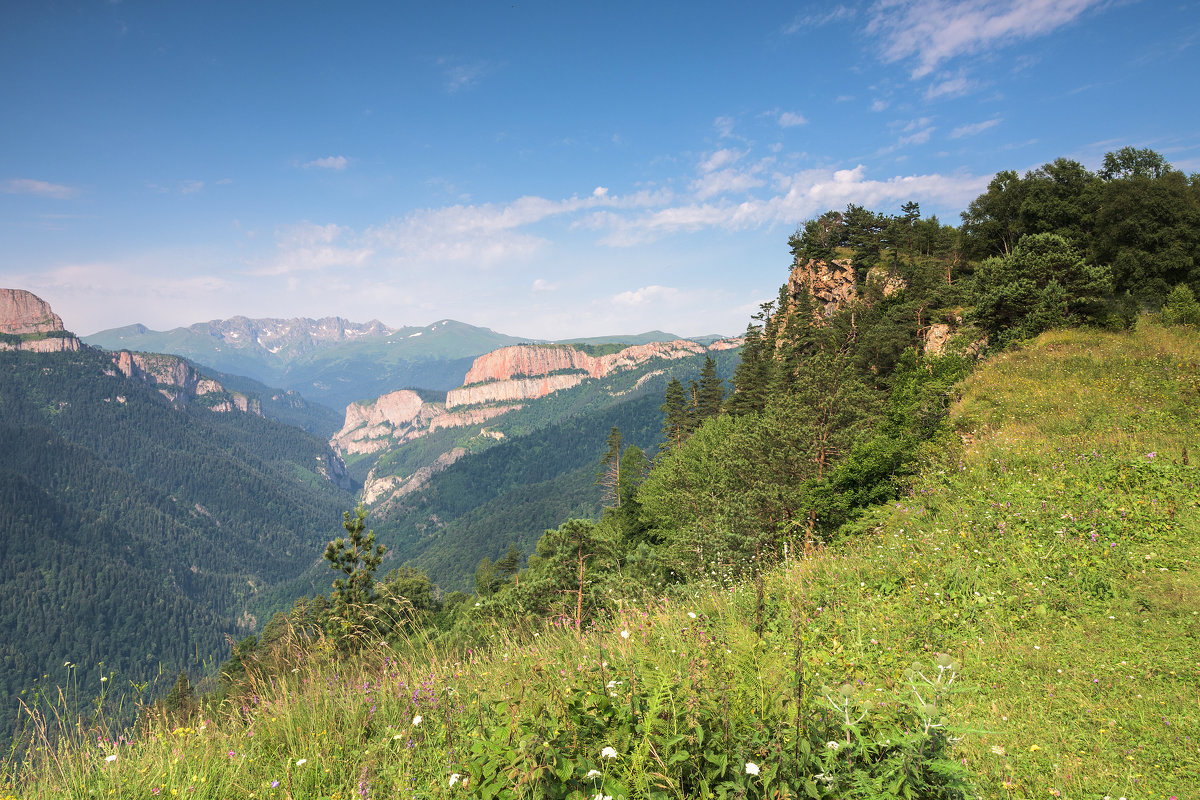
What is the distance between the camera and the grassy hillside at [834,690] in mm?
2412

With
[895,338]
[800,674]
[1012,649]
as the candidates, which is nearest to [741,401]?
[895,338]

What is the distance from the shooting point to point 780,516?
58.1 feet

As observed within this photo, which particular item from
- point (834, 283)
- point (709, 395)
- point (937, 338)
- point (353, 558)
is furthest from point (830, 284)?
point (353, 558)

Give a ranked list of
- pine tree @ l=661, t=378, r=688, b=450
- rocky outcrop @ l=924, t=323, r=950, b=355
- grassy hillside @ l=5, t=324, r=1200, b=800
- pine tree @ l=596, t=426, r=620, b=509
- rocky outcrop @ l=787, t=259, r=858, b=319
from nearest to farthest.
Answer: grassy hillside @ l=5, t=324, r=1200, b=800 → rocky outcrop @ l=924, t=323, r=950, b=355 → rocky outcrop @ l=787, t=259, r=858, b=319 → pine tree @ l=661, t=378, r=688, b=450 → pine tree @ l=596, t=426, r=620, b=509

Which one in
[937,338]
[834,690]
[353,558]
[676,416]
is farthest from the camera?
[676,416]

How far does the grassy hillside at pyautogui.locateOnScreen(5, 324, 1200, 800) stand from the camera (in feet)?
7.91

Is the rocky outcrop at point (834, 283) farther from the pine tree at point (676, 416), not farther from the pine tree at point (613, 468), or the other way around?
the pine tree at point (613, 468)

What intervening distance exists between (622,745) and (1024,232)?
133ft

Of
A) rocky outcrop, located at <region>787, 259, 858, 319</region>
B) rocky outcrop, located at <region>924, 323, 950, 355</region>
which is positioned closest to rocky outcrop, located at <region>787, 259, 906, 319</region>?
rocky outcrop, located at <region>787, 259, 858, 319</region>

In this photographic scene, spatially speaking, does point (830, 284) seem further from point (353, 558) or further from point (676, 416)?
point (353, 558)

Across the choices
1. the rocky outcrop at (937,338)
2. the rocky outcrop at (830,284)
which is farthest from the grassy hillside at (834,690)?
the rocky outcrop at (830,284)

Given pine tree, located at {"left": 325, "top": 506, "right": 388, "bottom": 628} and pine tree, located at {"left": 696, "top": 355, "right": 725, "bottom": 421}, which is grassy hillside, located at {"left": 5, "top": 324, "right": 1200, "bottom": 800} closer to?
pine tree, located at {"left": 325, "top": 506, "right": 388, "bottom": 628}

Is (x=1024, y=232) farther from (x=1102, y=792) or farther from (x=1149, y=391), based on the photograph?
(x=1102, y=792)

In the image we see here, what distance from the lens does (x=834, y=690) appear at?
10.4 ft
